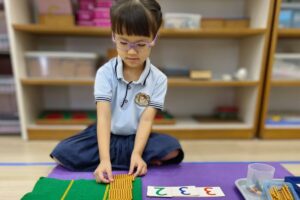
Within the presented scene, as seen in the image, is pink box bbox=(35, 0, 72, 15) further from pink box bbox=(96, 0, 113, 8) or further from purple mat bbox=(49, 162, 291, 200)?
purple mat bbox=(49, 162, 291, 200)

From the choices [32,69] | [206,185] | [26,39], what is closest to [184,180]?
[206,185]

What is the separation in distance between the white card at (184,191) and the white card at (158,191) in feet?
0.05

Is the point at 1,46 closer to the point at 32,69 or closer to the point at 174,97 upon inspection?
the point at 32,69

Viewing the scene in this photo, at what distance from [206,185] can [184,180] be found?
7 cm

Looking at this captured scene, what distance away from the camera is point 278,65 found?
1341mm

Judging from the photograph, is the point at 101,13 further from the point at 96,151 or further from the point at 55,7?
the point at 96,151

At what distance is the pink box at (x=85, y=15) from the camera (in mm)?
1242

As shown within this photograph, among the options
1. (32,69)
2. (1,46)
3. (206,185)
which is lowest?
(206,185)

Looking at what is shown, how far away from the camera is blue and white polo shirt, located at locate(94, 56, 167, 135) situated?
2.74ft

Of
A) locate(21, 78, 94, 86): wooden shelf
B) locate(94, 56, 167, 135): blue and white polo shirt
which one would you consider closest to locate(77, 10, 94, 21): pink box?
locate(21, 78, 94, 86): wooden shelf

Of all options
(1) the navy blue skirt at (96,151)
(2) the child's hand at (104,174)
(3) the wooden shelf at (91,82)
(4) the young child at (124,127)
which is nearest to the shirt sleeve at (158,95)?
(4) the young child at (124,127)

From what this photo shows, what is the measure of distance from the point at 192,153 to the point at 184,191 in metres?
0.45

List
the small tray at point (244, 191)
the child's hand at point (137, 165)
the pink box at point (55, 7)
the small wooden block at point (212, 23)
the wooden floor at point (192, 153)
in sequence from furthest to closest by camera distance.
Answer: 1. the small wooden block at point (212, 23)
2. the pink box at point (55, 7)
3. the wooden floor at point (192, 153)
4. the child's hand at point (137, 165)
5. the small tray at point (244, 191)

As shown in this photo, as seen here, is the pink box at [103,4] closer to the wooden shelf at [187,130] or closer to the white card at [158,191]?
the wooden shelf at [187,130]
